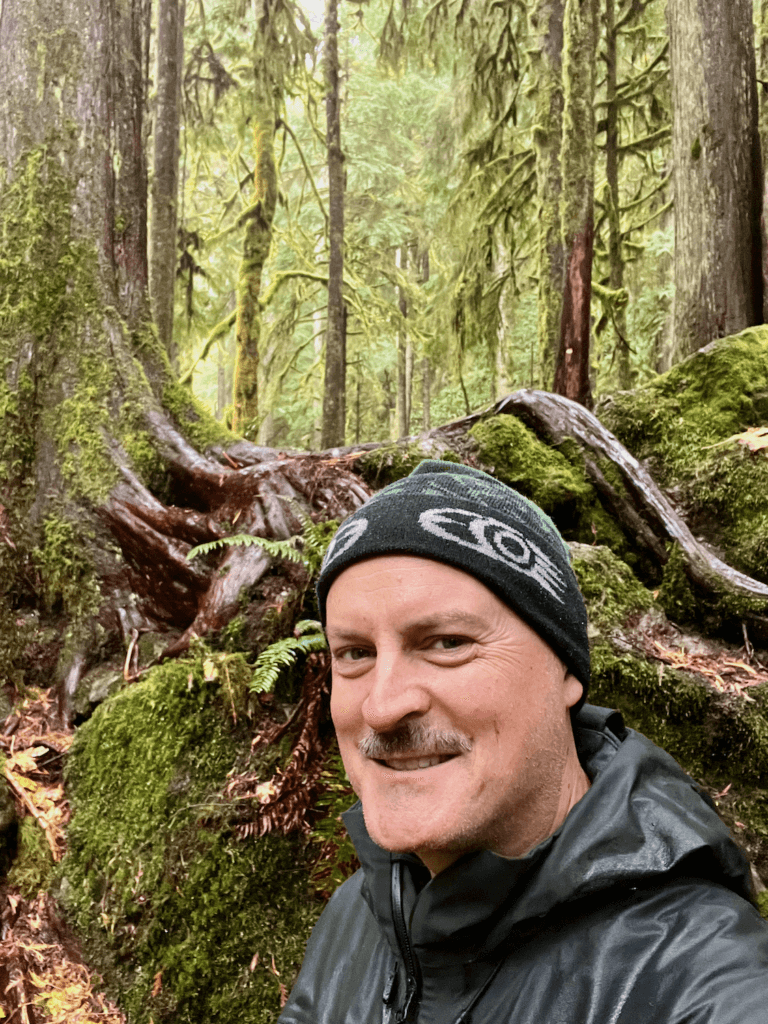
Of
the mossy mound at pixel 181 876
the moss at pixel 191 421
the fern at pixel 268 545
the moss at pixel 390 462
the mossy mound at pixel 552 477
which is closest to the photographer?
the mossy mound at pixel 181 876

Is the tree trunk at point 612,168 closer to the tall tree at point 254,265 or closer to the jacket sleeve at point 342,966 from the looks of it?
the tall tree at point 254,265

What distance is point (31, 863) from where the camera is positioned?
3295 millimetres

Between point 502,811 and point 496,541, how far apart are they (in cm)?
51

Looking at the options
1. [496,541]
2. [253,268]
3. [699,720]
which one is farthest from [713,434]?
[253,268]

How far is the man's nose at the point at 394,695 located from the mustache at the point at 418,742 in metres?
0.02

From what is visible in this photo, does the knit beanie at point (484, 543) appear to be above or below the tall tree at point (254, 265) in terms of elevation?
below

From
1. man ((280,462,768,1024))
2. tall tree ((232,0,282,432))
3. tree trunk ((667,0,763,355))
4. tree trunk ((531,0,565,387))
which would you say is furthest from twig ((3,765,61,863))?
tall tree ((232,0,282,432))

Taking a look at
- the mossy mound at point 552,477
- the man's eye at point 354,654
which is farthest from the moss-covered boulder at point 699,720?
the man's eye at point 354,654

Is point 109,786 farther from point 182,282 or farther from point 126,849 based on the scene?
point 182,282

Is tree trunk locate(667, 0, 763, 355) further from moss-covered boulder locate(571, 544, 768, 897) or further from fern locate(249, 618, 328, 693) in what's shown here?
fern locate(249, 618, 328, 693)

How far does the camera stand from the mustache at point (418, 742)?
1375 mm

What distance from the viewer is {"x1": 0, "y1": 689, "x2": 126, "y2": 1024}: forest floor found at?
9.36 feet

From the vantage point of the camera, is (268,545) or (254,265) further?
(254,265)

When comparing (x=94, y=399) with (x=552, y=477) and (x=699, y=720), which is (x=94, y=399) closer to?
(x=552, y=477)
